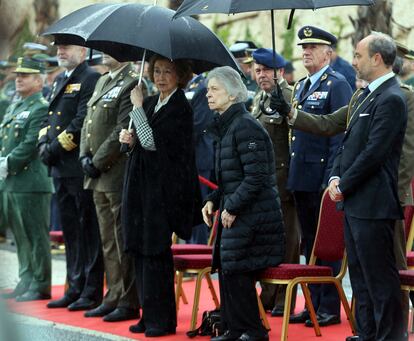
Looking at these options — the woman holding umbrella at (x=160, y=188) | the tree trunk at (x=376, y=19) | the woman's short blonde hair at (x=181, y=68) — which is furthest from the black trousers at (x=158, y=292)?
the tree trunk at (x=376, y=19)

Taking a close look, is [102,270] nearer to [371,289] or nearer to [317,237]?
[317,237]

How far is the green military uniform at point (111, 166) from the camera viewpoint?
23.1 feet

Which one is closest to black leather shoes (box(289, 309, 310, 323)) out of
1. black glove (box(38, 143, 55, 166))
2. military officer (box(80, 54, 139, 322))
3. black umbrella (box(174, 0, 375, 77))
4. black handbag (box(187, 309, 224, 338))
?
black handbag (box(187, 309, 224, 338))

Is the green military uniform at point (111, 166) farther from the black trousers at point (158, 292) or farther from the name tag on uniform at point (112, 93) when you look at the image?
the black trousers at point (158, 292)

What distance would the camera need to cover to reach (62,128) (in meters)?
7.91

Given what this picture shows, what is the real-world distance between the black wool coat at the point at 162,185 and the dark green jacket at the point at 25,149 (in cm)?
234

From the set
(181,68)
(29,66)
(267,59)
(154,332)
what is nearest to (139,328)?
(154,332)

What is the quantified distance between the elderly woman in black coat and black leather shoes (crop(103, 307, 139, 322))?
140cm

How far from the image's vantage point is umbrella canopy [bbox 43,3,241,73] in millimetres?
5926

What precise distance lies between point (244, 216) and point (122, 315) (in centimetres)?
184

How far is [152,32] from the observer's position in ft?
19.6

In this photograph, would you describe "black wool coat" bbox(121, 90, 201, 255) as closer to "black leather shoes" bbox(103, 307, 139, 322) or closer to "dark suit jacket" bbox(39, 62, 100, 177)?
"black leather shoes" bbox(103, 307, 139, 322)

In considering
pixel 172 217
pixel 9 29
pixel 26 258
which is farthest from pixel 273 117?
pixel 9 29

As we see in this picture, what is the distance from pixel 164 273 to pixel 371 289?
174 cm
